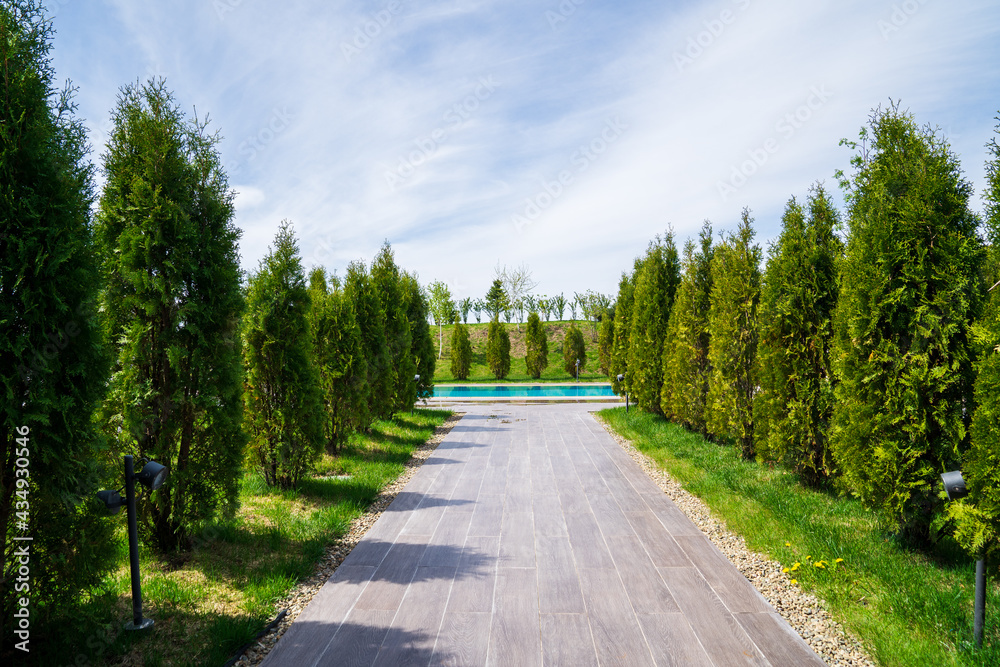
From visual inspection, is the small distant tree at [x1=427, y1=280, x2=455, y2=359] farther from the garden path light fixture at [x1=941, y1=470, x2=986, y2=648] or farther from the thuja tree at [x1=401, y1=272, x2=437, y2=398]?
the garden path light fixture at [x1=941, y1=470, x2=986, y2=648]

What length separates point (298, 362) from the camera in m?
7.32

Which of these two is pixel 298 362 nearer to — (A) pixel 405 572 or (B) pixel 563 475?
(A) pixel 405 572

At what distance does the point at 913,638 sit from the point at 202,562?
588cm

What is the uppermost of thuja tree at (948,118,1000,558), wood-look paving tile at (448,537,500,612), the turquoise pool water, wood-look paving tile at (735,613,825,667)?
thuja tree at (948,118,1000,558)

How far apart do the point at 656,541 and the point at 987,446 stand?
3.12 meters

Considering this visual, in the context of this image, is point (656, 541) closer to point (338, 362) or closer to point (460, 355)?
point (338, 362)

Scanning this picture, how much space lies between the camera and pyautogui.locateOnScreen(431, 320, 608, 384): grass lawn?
3409 cm

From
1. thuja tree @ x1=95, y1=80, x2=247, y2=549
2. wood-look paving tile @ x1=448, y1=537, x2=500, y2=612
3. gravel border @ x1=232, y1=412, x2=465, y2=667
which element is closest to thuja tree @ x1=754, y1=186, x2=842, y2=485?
wood-look paving tile @ x1=448, y1=537, x2=500, y2=612

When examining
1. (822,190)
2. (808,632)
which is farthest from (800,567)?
(822,190)

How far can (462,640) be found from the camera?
3805mm

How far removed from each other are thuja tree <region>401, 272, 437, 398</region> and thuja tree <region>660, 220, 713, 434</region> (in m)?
8.49

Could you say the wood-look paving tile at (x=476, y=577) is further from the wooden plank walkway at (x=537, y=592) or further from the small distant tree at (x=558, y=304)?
the small distant tree at (x=558, y=304)

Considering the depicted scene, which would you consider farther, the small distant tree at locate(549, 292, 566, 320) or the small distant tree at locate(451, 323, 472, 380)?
the small distant tree at locate(549, 292, 566, 320)

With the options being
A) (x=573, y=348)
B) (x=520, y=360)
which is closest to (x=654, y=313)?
(x=573, y=348)
